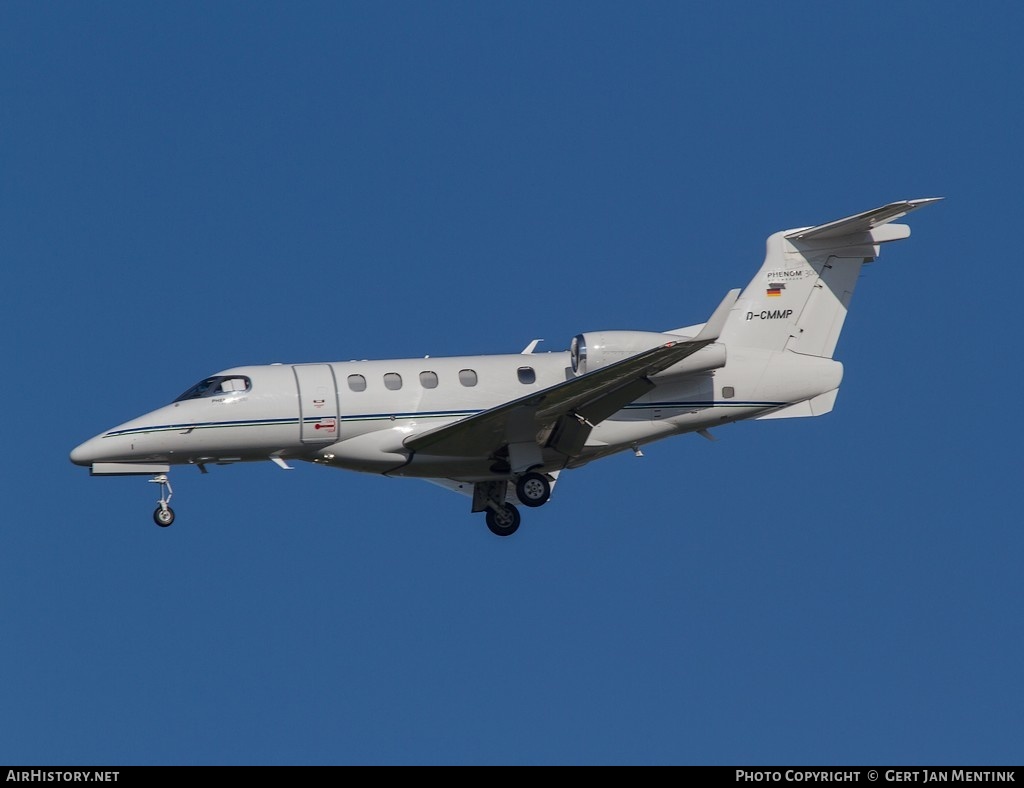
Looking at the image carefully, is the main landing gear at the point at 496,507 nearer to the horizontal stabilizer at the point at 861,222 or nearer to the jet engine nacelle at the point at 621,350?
the jet engine nacelle at the point at 621,350

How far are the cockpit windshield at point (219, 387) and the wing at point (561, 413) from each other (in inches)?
107

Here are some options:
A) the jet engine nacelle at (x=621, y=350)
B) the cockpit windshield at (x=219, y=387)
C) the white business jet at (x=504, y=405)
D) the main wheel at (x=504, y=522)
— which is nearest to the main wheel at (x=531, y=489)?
the white business jet at (x=504, y=405)

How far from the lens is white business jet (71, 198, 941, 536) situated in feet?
89.0

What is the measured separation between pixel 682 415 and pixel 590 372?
2.73 meters

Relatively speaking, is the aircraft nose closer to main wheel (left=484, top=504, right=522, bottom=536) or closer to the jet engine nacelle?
main wheel (left=484, top=504, right=522, bottom=536)

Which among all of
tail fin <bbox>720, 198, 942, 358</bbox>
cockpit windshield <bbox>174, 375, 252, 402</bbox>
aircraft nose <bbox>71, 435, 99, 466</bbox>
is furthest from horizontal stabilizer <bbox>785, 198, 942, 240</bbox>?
aircraft nose <bbox>71, 435, 99, 466</bbox>

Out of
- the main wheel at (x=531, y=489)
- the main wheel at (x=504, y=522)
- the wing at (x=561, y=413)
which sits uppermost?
the wing at (x=561, y=413)

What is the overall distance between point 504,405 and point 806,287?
6168mm

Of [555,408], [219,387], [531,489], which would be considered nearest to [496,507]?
[531,489]

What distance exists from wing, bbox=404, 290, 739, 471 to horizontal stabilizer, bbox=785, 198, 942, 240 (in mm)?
3582

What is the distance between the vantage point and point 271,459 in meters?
27.7

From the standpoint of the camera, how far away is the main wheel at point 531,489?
2792 cm
